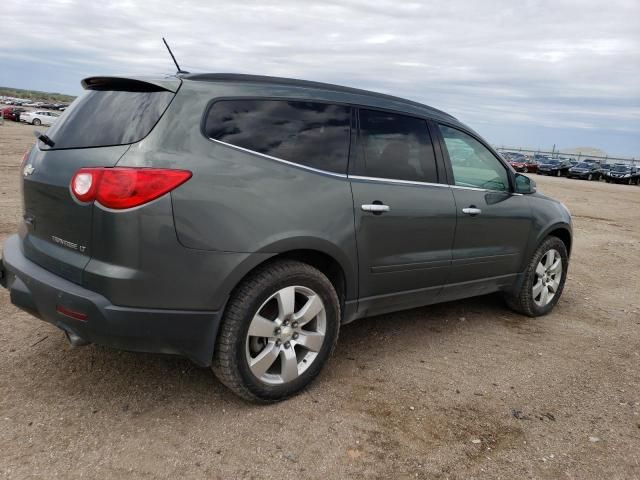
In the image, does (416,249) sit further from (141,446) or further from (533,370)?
(141,446)

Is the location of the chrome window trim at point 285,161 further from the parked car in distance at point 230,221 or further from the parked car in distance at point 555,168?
the parked car in distance at point 555,168

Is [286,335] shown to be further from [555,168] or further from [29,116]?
[29,116]

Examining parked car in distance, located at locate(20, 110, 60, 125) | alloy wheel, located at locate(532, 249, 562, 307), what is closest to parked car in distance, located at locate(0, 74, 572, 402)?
alloy wheel, located at locate(532, 249, 562, 307)

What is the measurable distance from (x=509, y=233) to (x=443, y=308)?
1.03 meters

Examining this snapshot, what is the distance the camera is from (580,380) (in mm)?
3932

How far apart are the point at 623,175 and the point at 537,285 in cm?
3875

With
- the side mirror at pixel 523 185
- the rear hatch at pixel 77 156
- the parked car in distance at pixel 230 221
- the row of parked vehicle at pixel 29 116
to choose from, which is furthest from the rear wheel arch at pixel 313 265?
the row of parked vehicle at pixel 29 116

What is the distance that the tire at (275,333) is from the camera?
2.98 m

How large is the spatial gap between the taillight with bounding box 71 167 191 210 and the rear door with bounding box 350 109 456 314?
3.86 feet

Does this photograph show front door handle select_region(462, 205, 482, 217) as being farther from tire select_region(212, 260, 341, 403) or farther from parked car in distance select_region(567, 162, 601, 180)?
parked car in distance select_region(567, 162, 601, 180)

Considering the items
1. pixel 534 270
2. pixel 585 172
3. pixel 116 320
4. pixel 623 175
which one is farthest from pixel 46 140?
pixel 585 172

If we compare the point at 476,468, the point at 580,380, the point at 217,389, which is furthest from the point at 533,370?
the point at 217,389

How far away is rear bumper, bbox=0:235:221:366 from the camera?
2732 mm

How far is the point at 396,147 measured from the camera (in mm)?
3854
